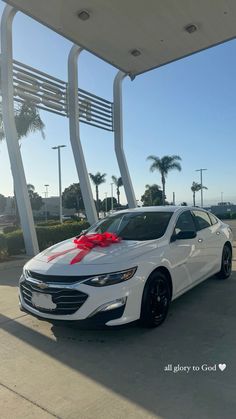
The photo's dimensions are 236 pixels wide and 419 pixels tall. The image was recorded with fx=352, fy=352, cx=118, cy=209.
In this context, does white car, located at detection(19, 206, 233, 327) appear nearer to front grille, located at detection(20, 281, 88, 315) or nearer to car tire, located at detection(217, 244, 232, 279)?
front grille, located at detection(20, 281, 88, 315)

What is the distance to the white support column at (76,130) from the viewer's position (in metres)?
12.7

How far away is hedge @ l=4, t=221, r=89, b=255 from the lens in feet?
34.6

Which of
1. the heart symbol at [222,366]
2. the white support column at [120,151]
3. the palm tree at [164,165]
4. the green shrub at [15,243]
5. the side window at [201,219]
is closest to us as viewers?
the heart symbol at [222,366]

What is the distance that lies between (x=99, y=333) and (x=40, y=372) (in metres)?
0.98

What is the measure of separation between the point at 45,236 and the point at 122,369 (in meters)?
8.85

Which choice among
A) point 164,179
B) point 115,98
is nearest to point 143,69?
point 115,98

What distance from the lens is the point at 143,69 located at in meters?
13.5

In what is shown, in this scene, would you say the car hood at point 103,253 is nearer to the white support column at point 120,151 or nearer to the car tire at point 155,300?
the car tire at point 155,300

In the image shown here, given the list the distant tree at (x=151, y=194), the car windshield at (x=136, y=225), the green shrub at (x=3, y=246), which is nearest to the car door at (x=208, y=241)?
the car windshield at (x=136, y=225)

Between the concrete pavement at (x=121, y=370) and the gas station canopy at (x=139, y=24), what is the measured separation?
26.3 ft

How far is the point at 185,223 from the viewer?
543 centimetres

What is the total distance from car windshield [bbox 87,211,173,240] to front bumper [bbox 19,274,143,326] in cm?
109

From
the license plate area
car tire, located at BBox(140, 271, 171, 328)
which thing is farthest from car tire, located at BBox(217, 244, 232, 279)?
the license plate area

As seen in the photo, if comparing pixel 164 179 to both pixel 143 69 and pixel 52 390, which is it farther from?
pixel 52 390
